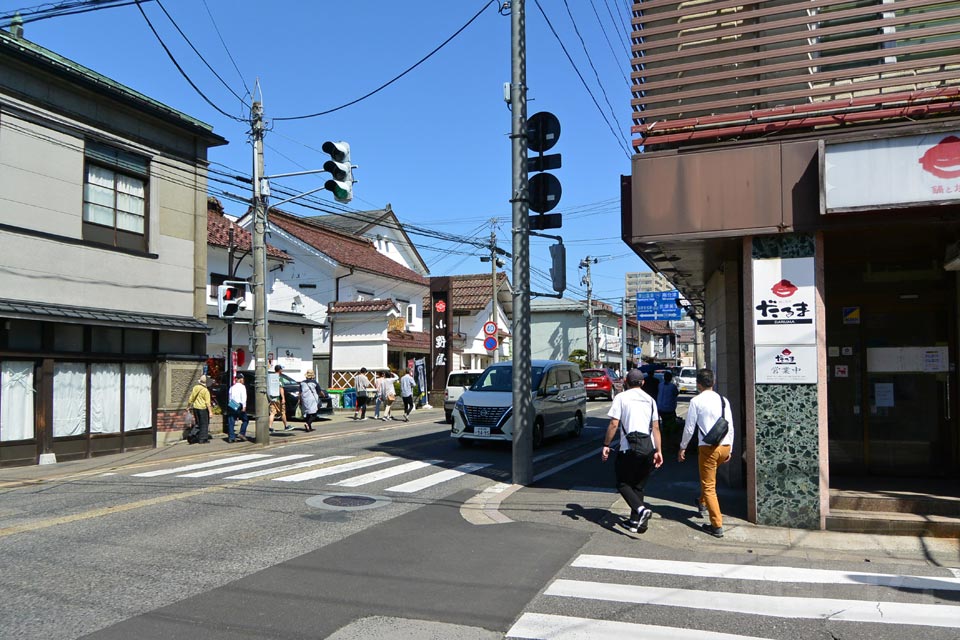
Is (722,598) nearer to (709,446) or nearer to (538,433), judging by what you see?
(709,446)

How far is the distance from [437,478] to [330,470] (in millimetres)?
1970

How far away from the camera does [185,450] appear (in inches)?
627

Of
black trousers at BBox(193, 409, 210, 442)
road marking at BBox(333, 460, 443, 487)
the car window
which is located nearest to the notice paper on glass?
road marking at BBox(333, 460, 443, 487)

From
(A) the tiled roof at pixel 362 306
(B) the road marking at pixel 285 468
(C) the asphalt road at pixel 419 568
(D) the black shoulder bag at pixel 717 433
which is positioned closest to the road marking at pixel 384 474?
(C) the asphalt road at pixel 419 568

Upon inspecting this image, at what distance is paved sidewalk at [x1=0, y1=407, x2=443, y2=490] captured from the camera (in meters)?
12.5

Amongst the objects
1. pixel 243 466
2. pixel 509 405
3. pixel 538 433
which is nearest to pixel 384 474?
pixel 243 466

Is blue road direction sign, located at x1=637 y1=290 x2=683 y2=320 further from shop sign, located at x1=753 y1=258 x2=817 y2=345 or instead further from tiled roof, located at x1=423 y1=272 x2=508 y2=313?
shop sign, located at x1=753 y1=258 x2=817 y2=345

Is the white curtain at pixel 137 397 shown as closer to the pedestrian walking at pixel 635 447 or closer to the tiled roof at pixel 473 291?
the pedestrian walking at pixel 635 447

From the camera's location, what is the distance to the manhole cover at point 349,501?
31.4 ft

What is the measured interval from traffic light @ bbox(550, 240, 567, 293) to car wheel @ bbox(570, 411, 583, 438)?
8.02 meters

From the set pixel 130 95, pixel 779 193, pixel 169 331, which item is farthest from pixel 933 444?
pixel 130 95

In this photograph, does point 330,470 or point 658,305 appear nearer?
point 330,470

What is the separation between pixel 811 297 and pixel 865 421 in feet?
10.6

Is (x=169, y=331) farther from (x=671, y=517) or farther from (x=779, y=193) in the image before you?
(x=779, y=193)
